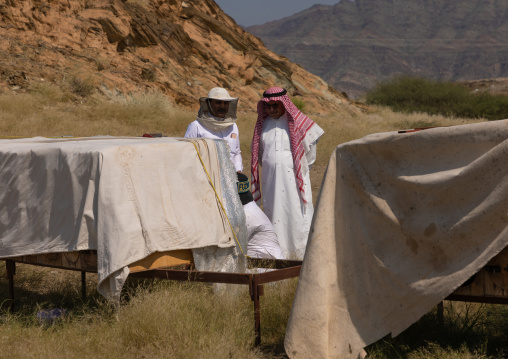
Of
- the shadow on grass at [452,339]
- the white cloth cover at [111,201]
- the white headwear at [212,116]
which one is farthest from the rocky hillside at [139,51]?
the shadow on grass at [452,339]

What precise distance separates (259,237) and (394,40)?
6432 inches

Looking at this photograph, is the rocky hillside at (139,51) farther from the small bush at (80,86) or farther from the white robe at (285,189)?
the white robe at (285,189)

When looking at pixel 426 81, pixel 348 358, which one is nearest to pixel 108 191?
pixel 348 358

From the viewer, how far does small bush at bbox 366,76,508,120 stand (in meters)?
36.4

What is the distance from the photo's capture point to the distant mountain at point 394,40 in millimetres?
143125

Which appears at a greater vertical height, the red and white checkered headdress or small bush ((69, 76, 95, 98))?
small bush ((69, 76, 95, 98))

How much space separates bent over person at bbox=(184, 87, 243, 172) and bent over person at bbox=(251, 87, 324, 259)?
1.15 feet

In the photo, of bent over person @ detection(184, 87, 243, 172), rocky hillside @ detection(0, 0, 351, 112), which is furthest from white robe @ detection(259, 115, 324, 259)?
→ rocky hillside @ detection(0, 0, 351, 112)

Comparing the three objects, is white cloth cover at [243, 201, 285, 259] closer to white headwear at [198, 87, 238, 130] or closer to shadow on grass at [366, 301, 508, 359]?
white headwear at [198, 87, 238, 130]

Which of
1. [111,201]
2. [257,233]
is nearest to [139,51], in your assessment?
[257,233]

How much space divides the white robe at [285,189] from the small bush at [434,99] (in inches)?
1166

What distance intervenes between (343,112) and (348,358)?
24056 millimetres

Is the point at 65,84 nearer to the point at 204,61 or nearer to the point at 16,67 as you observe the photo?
the point at 16,67

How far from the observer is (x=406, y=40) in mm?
164125
